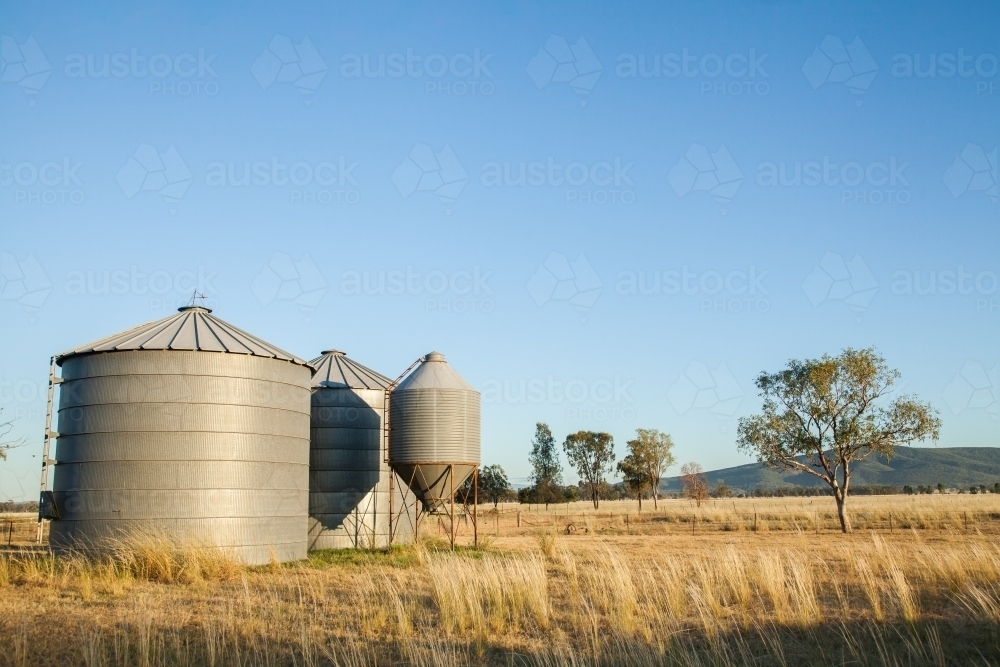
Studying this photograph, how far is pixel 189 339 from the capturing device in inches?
960

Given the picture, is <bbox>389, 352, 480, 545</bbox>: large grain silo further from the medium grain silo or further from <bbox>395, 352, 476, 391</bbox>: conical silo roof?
the medium grain silo

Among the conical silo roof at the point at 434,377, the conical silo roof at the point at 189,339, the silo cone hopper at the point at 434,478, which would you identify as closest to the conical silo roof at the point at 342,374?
the conical silo roof at the point at 434,377

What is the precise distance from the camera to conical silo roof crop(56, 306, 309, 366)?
2381 cm

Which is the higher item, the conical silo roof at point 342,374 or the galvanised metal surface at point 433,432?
the conical silo roof at point 342,374

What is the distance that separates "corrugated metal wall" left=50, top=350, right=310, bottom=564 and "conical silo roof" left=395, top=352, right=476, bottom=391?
286 inches

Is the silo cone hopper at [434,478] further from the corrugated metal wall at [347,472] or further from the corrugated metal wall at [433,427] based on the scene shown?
the corrugated metal wall at [347,472]

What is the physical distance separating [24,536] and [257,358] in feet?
85.9

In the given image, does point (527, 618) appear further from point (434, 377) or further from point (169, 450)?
point (434, 377)

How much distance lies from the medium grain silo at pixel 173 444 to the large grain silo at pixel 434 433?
6281mm

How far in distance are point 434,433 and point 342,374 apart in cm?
559

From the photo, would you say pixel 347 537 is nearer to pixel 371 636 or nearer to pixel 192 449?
pixel 192 449

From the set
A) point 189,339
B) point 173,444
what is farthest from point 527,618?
point 189,339

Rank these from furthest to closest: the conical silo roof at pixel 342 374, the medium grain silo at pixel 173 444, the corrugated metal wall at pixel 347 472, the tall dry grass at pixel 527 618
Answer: the conical silo roof at pixel 342 374, the corrugated metal wall at pixel 347 472, the medium grain silo at pixel 173 444, the tall dry grass at pixel 527 618

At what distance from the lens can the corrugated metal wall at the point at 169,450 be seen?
22688 millimetres
